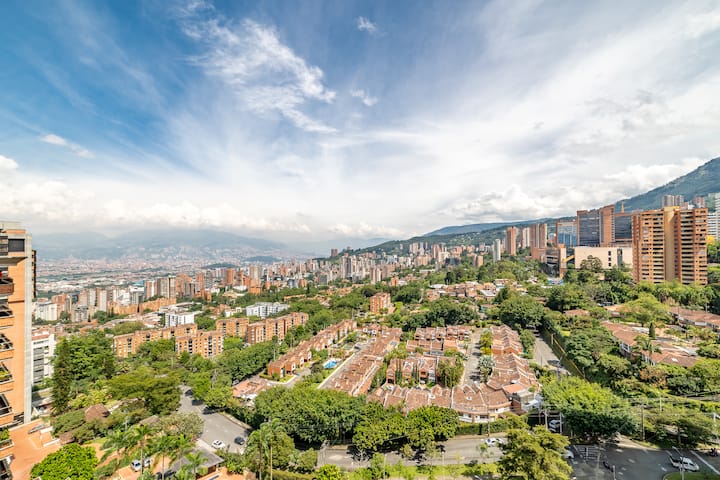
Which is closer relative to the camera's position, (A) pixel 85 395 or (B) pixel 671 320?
(A) pixel 85 395

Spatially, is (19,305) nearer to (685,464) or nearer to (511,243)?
(685,464)

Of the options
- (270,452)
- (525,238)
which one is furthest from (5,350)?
(525,238)

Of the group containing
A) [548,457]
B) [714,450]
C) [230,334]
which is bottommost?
[230,334]

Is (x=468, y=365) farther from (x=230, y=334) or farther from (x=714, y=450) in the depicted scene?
(x=230, y=334)

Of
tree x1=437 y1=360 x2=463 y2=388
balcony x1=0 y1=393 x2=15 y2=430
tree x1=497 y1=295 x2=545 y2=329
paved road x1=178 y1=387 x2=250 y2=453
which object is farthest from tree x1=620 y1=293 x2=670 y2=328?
balcony x1=0 y1=393 x2=15 y2=430

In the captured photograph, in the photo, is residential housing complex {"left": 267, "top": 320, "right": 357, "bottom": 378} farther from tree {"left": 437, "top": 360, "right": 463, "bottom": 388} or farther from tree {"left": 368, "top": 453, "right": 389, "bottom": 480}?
tree {"left": 368, "top": 453, "right": 389, "bottom": 480}

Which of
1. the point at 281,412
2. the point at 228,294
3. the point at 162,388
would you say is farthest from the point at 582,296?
the point at 228,294
